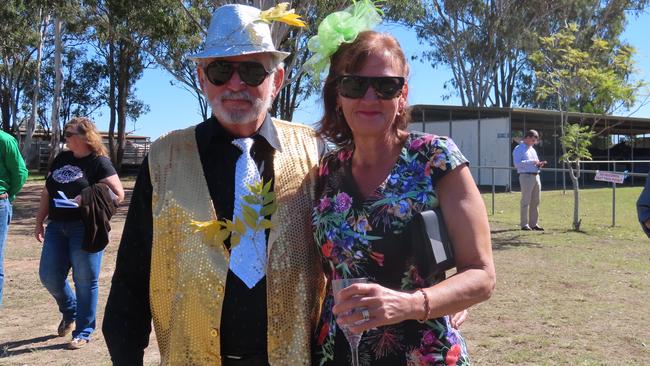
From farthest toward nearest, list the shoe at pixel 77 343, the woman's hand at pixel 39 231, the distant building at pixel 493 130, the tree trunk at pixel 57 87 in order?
the tree trunk at pixel 57 87
the distant building at pixel 493 130
the woman's hand at pixel 39 231
the shoe at pixel 77 343

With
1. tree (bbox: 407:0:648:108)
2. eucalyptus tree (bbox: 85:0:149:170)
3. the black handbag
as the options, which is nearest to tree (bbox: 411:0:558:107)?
tree (bbox: 407:0:648:108)

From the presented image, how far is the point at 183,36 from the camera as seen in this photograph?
60.3 feet

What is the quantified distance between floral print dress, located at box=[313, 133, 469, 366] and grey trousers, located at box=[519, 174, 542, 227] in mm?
9991

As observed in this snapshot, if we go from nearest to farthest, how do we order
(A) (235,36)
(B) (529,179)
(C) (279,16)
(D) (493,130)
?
(A) (235,36) < (C) (279,16) < (B) (529,179) < (D) (493,130)

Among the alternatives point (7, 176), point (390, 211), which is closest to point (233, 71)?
point (390, 211)

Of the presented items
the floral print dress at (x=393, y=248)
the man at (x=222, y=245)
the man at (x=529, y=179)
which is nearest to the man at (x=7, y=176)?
the man at (x=222, y=245)

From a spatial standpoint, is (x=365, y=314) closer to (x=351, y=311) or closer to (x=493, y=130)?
(x=351, y=311)

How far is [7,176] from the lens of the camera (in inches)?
208

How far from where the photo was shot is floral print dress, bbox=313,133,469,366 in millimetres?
1832

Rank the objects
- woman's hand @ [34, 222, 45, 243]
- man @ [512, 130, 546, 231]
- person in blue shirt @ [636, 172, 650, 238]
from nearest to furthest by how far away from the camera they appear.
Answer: person in blue shirt @ [636, 172, 650, 238] < woman's hand @ [34, 222, 45, 243] < man @ [512, 130, 546, 231]

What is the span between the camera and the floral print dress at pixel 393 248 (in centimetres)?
183

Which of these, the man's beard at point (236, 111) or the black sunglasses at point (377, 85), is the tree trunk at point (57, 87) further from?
the black sunglasses at point (377, 85)

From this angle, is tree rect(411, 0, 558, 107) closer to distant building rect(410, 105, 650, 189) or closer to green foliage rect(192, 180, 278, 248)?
distant building rect(410, 105, 650, 189)

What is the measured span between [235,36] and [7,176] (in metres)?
4.08
